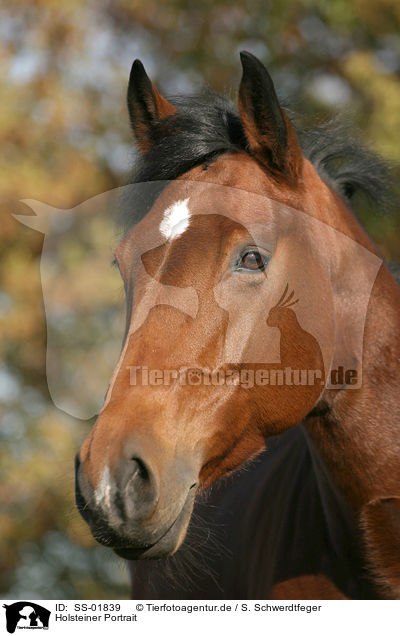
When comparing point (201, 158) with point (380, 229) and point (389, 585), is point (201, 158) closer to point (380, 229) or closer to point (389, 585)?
point (389, 585)

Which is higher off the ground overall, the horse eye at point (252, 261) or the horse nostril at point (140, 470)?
the horse eye at point (252, 261)

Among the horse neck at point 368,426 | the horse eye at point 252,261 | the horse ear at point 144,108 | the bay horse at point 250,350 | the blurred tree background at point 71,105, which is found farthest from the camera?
the blurred tree background at point 71,105

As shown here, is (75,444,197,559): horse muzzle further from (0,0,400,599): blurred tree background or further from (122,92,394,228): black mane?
(0,0,400,599): blurred tree background

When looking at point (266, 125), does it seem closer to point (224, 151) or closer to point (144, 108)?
point (224, 151)

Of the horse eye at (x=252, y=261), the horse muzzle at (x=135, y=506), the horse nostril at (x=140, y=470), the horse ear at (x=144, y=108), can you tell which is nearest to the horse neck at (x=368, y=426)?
the horse eye at (x=252, y=261)

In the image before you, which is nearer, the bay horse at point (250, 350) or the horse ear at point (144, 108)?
the bay horse at point (250, 350)

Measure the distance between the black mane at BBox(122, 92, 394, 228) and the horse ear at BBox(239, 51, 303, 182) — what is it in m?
0.07

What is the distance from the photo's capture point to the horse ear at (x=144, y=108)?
2.18 metres

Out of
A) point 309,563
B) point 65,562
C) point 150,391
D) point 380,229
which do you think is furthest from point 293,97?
point 65,562

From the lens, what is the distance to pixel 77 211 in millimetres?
4789
